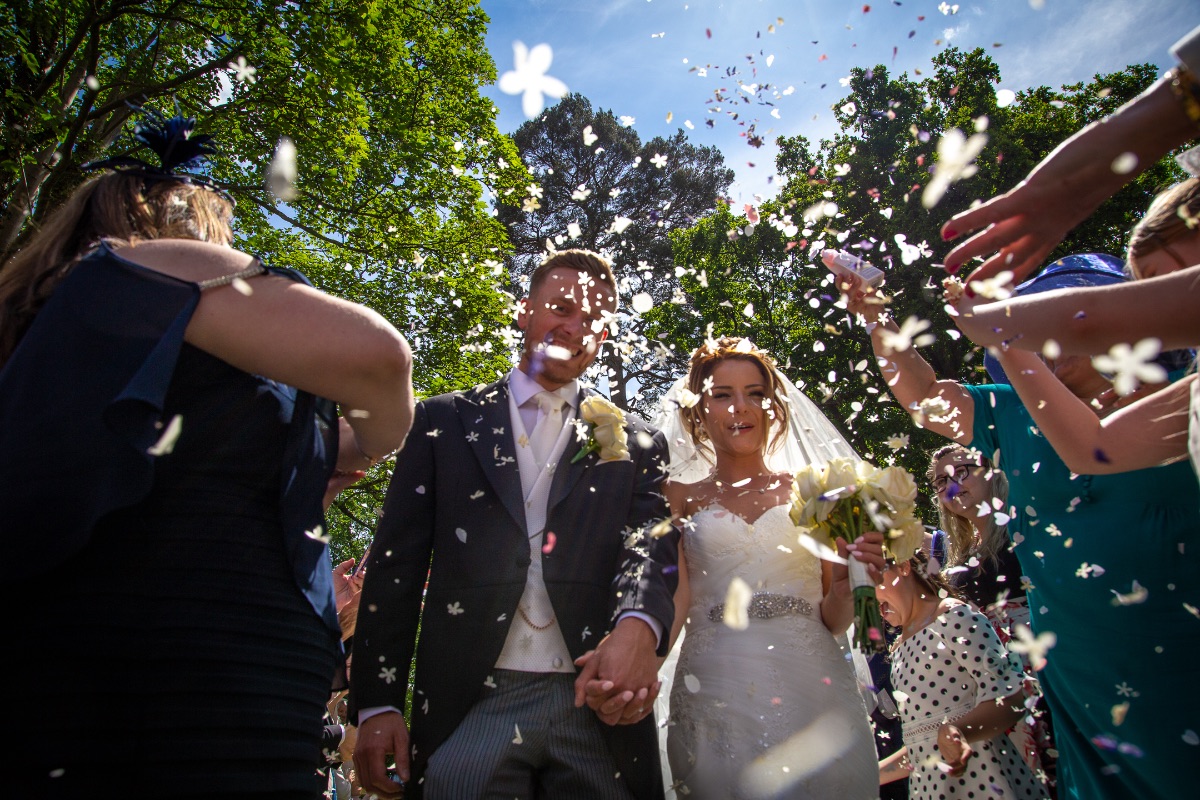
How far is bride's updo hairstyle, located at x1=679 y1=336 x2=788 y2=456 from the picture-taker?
4352 mm

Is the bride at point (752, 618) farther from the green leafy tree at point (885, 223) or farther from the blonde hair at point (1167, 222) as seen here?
the green leafy tree at point (885, 223)

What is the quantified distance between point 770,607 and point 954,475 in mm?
2476

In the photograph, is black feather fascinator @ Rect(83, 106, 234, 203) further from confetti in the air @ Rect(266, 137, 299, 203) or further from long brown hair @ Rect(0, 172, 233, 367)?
confetti in the air @ Rect(266, 137, 299, 203)

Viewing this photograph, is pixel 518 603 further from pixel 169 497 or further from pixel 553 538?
pixel 169 497

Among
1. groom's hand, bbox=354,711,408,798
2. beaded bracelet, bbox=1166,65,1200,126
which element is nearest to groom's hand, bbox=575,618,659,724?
groom's hand, bbox=354,711,408,798

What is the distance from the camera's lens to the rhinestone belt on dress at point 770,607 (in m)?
3.52

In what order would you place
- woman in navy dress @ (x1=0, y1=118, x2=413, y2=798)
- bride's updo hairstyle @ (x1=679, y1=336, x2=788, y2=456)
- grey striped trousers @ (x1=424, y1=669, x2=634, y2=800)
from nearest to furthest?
woman in navy dress @ (x1=0, y1=118, x2=413, y2=798) → grey striped trousers @ (x1=424, y1=669, x2=634, y2=800) → bride's updo hairstyle @ (x1=679, y1=336, x2=788, y2=456)

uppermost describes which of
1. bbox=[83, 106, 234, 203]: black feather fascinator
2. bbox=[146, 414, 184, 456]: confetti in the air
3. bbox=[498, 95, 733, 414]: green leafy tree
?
bbox=[498, 95, 733, 414]: green leafy tree

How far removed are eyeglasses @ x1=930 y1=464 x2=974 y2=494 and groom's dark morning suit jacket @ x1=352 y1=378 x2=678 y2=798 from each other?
313 centimetres

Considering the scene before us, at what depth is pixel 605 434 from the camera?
2959 millimetres

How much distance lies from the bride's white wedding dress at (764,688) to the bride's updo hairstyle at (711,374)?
2.59ft

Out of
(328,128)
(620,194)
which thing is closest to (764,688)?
(328,128)

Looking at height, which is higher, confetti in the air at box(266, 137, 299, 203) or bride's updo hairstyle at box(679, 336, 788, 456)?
confetti in the air at box(266, 137, 299, 203)

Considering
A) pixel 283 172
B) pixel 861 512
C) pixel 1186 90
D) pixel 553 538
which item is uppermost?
pixel 283 172
